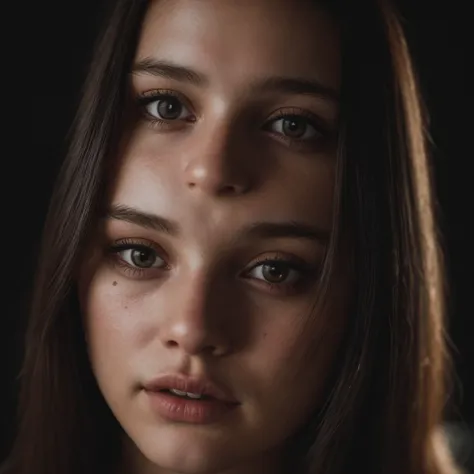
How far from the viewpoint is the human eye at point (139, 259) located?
3.43ft

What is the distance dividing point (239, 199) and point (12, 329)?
0.38 m

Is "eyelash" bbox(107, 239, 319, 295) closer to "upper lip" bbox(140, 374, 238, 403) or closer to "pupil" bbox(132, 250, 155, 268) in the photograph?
"pupil" bbox(132, 250, 155, 268)

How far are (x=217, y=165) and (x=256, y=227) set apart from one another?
0.07 metres

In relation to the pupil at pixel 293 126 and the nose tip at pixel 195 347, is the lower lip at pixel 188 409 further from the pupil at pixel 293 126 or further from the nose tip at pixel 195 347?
the pupil at pixel 293 126

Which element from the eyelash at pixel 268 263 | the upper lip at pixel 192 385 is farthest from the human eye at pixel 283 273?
the upper lip at pixel 192 385

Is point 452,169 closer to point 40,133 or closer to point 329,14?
point 329,14

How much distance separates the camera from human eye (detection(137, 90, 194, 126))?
105 centimetres

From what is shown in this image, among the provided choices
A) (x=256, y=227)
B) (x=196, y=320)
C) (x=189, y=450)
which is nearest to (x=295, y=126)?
(x=256, y=227)

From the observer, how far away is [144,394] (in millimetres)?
1048

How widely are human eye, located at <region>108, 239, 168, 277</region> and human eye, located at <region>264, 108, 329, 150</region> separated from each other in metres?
0.17

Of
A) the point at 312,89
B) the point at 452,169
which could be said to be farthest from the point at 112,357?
the point at 452,169

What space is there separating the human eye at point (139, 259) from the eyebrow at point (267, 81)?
0.55 ft

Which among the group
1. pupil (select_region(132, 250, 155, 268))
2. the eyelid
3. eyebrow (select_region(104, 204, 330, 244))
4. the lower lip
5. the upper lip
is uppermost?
the eyelid

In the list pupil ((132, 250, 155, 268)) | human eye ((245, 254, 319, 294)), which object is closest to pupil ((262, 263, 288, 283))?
human eye ((245, 254, 319, 294))
